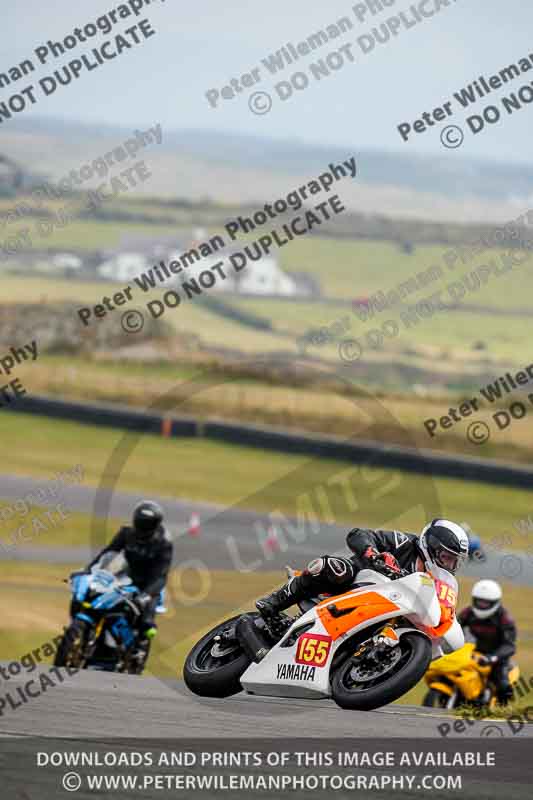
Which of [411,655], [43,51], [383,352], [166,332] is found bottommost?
[383,352]

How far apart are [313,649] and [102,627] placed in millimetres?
4114

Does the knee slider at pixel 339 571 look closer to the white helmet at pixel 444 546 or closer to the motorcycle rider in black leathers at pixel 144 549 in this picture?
the white helmet at pixel 444 546

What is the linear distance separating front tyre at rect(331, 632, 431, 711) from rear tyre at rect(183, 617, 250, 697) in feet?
2.60

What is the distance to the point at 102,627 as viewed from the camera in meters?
11.4

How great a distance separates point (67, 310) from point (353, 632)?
49981 millimetres

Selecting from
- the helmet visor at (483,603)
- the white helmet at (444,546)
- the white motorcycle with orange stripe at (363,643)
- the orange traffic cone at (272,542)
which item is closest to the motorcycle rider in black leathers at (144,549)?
the helmet visor at (483,603)

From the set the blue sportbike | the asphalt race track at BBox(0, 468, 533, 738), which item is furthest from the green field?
the asphalt race track at BBox(0, 468, 533, 738)

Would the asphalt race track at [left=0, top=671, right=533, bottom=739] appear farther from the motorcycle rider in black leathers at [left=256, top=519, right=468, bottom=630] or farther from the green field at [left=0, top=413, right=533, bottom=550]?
the green field at [left=0, top=413, right=533, bottom=550]

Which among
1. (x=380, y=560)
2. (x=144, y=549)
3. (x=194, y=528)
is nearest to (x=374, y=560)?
(x=380, y=560)

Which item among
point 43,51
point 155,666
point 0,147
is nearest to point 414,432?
point 43,51

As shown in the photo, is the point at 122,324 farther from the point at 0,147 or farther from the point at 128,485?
the point at 0,147

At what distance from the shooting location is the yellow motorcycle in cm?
1184

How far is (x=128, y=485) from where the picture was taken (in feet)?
96.0

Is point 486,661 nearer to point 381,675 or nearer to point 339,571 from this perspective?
point 339,571
